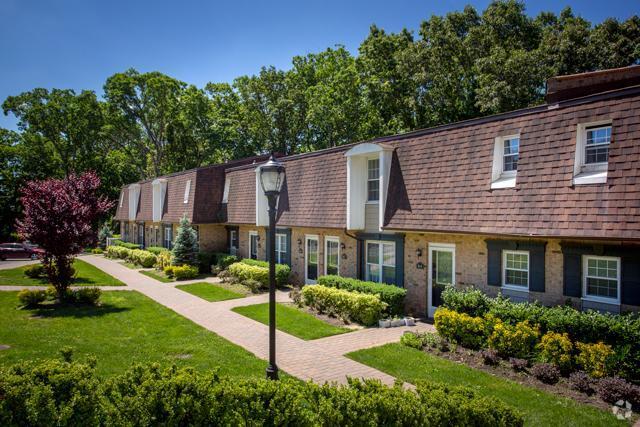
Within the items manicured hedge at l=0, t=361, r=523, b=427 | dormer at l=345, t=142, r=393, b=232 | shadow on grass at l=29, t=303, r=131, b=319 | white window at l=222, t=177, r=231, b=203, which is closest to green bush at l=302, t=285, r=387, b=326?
dormer at l=345, t=142, r=393, b=232

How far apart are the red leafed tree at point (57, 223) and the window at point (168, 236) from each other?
1445cm

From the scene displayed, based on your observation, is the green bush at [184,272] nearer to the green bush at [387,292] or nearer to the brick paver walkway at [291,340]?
the brick paver walkway at [291,340]

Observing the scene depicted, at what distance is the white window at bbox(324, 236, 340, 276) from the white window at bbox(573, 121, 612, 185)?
9.47 m

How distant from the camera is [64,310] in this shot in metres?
15.3

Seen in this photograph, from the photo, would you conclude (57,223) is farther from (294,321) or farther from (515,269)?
(515,269)

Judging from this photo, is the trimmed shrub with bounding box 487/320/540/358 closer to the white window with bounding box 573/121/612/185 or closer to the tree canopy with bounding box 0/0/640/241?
the white window with bounding box 573/121/612/185

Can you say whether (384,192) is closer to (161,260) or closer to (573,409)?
(573,409)

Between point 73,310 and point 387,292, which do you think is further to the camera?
point 73,310

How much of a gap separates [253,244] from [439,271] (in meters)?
13.0

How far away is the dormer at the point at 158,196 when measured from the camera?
3170cm

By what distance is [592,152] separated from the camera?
10.0 metres

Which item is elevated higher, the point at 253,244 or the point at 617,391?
the point at 253,244

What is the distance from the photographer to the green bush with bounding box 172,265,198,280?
2289 centimetres

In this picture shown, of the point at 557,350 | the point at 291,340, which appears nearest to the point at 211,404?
the point at 291,340
